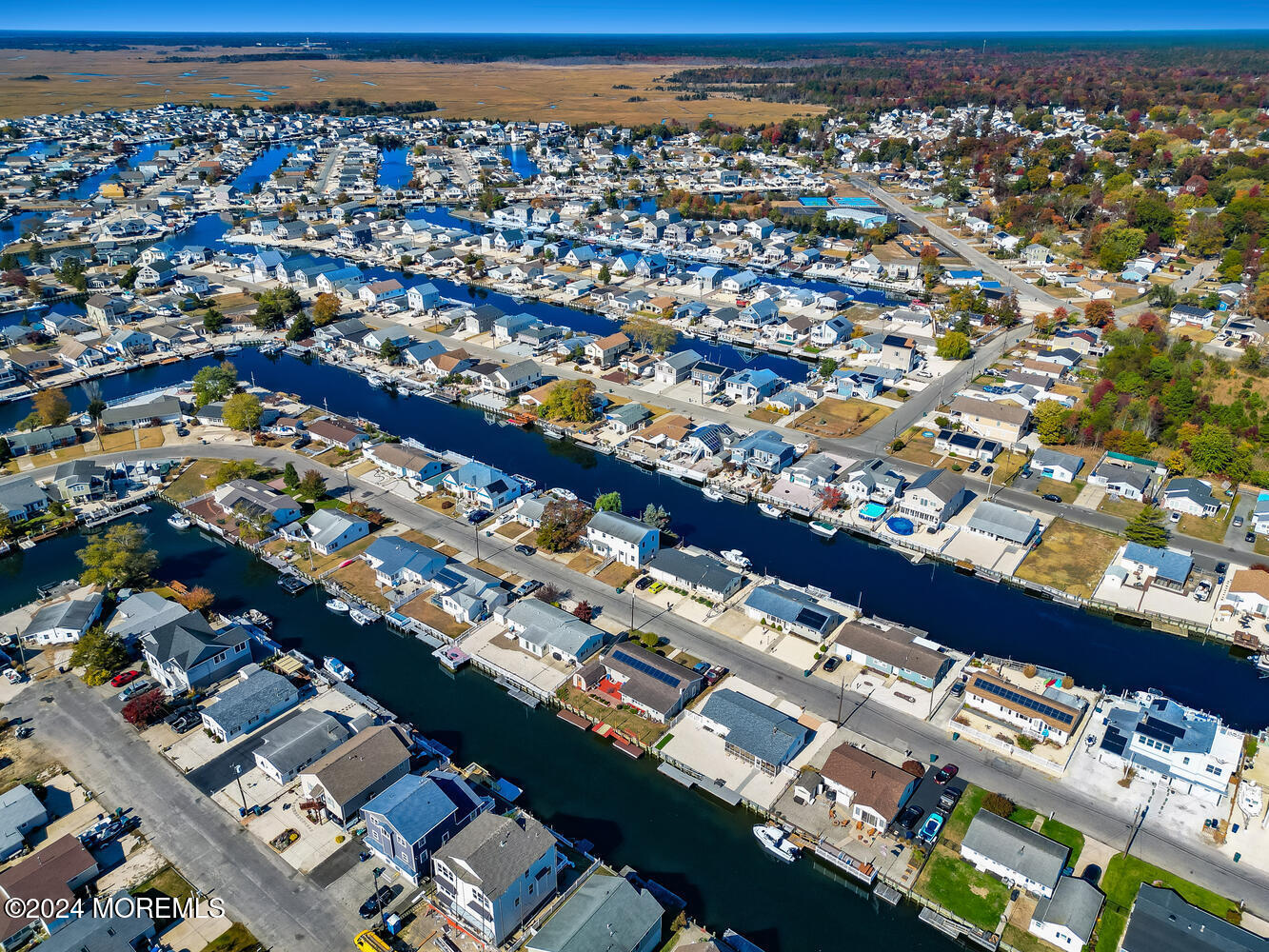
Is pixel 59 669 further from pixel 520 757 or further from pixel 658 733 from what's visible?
pixel 658 733

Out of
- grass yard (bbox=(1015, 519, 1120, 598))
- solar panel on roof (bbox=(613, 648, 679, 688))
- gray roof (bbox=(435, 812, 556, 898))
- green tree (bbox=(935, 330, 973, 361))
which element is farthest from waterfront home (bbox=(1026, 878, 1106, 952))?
green tree (bbox=(935, 330, 973, 361))

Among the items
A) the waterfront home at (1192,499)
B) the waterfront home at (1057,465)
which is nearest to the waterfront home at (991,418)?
the waterfront home at (1057,465)

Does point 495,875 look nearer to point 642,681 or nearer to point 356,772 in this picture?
point 356,772

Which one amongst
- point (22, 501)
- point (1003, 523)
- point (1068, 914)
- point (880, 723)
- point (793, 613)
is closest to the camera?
point (1068, 914)

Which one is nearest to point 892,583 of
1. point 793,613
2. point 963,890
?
point 793,613

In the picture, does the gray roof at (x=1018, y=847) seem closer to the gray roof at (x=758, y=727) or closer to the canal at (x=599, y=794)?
the canal at (x=599, y=794)

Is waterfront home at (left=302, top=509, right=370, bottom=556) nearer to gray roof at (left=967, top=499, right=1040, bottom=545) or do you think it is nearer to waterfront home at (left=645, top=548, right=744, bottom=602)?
waterfront home at (left=645, top=548, right=744, bottom=602)
